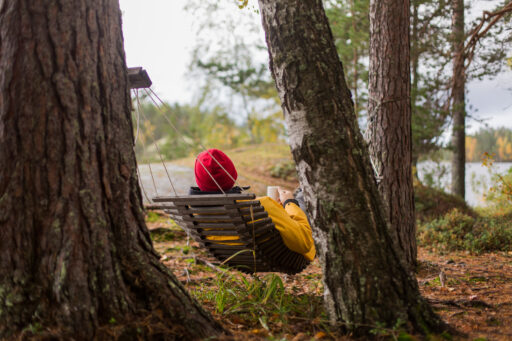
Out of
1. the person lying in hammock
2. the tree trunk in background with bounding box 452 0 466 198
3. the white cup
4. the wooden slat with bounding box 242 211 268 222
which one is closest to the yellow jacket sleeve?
the person lying in hammock

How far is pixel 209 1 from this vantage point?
18.7 feet

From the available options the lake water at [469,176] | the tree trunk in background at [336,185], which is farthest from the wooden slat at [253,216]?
the lake water at [469,176]

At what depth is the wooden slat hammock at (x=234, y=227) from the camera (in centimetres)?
228

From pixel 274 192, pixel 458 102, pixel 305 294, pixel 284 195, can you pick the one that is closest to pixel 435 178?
pixel 458 102

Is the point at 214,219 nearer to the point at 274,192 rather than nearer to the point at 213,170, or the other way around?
the point at 213,170

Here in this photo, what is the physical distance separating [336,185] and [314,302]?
90cm

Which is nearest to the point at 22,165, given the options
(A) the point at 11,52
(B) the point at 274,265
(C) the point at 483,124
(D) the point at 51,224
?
(D) the point at 51,224

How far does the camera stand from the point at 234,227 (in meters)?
2.38

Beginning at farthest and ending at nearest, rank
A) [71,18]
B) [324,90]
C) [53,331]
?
[324,90] → [71,18] → [53,331]

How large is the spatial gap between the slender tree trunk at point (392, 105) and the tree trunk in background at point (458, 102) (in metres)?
3.26

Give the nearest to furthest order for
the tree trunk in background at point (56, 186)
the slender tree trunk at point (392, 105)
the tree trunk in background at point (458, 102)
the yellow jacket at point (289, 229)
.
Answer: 1. the tree trunk in background at point (56, 186)
2. the yellow jacket at point (289, 229)
3. the slender tree trunk at point (392, 105)
4. the tree trunk in background at point (458, 102)

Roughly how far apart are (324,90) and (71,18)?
1.10 metres

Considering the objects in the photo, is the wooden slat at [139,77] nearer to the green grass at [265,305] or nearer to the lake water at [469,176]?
the green grass at [265,305]

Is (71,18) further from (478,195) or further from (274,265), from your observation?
(478,195)
